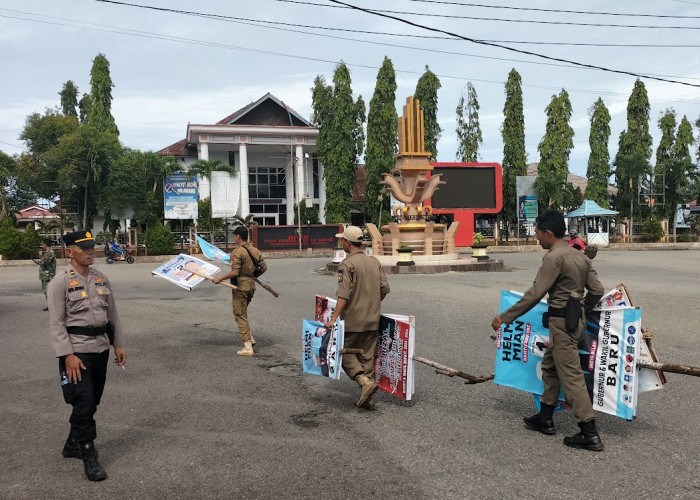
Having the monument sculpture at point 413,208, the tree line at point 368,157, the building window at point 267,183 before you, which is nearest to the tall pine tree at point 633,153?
the tree line at point 368,157

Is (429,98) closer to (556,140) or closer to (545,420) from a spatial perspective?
(556,140)

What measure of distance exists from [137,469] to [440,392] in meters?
2.90

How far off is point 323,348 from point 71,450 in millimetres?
2173

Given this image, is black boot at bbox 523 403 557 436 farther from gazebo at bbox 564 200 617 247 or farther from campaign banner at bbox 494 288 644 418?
gazebo at bbox 564 200 617 247

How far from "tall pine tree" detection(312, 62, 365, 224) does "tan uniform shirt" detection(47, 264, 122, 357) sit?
119 ft

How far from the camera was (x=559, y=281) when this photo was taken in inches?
166

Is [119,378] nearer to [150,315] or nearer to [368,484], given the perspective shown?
[368,484]

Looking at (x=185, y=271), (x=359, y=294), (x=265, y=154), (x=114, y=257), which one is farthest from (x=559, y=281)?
(x=265, y=154)

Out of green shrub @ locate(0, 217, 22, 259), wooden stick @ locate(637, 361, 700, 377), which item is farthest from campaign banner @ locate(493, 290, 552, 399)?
green shrub @ locate(0, 217, 22, 259)

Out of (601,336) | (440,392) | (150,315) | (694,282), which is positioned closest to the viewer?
(601,336)

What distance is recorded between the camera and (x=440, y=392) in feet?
18.2

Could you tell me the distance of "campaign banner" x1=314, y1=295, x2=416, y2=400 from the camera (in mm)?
4871

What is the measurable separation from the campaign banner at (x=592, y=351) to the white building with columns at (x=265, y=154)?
3502 cm

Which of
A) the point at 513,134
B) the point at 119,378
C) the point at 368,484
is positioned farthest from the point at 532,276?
the point at 513,134
